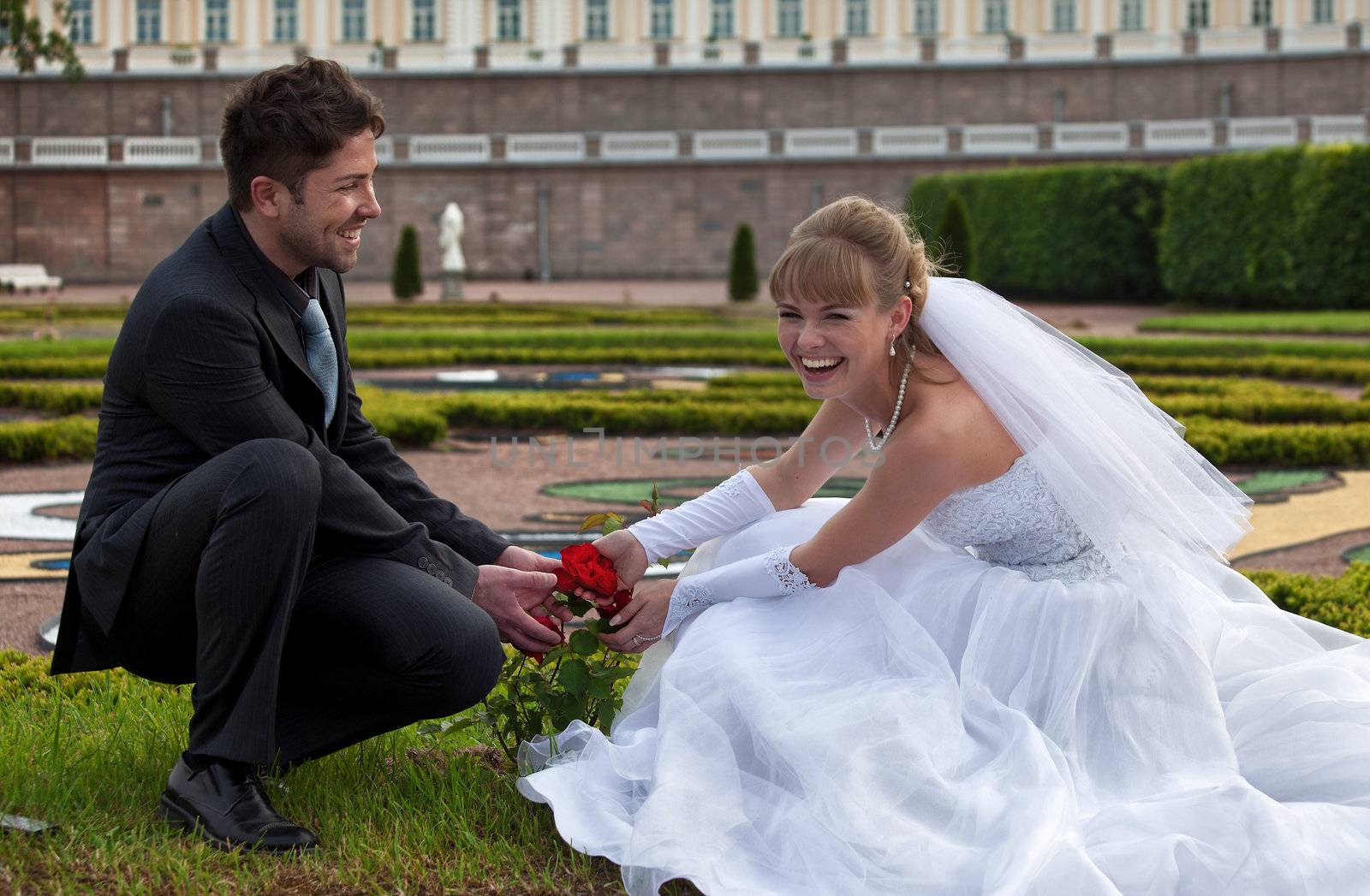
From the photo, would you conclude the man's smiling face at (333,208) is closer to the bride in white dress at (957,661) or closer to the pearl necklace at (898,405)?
the bride in white dress at (957,661)

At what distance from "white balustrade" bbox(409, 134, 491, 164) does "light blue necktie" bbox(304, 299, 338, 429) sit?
32.5 meters

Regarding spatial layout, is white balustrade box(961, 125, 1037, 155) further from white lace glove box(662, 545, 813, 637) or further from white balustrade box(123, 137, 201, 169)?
white lace glove box(662, 545, 813, 637)

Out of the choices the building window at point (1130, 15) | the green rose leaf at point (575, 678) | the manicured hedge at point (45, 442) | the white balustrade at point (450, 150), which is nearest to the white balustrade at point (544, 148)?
the white balustrade at point (450, 150)

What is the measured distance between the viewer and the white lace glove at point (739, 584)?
2.73 metres

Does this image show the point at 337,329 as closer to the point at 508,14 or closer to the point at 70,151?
the point at 70,151

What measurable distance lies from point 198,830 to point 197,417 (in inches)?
26.1

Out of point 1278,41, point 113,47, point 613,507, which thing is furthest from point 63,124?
point 613,507

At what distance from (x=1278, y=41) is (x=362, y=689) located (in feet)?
118

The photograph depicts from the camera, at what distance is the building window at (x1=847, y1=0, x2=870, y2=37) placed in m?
38.1

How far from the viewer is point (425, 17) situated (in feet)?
127

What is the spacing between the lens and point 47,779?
2.64 metres

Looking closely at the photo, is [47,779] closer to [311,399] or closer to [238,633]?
[238,633]

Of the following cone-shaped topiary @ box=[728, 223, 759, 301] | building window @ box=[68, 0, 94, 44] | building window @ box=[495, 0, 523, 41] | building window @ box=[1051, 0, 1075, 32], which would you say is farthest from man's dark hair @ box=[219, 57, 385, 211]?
building window @ box=[68, 0, 94, 44]

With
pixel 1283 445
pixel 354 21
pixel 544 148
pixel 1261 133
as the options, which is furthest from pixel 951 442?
pixel 354 21
